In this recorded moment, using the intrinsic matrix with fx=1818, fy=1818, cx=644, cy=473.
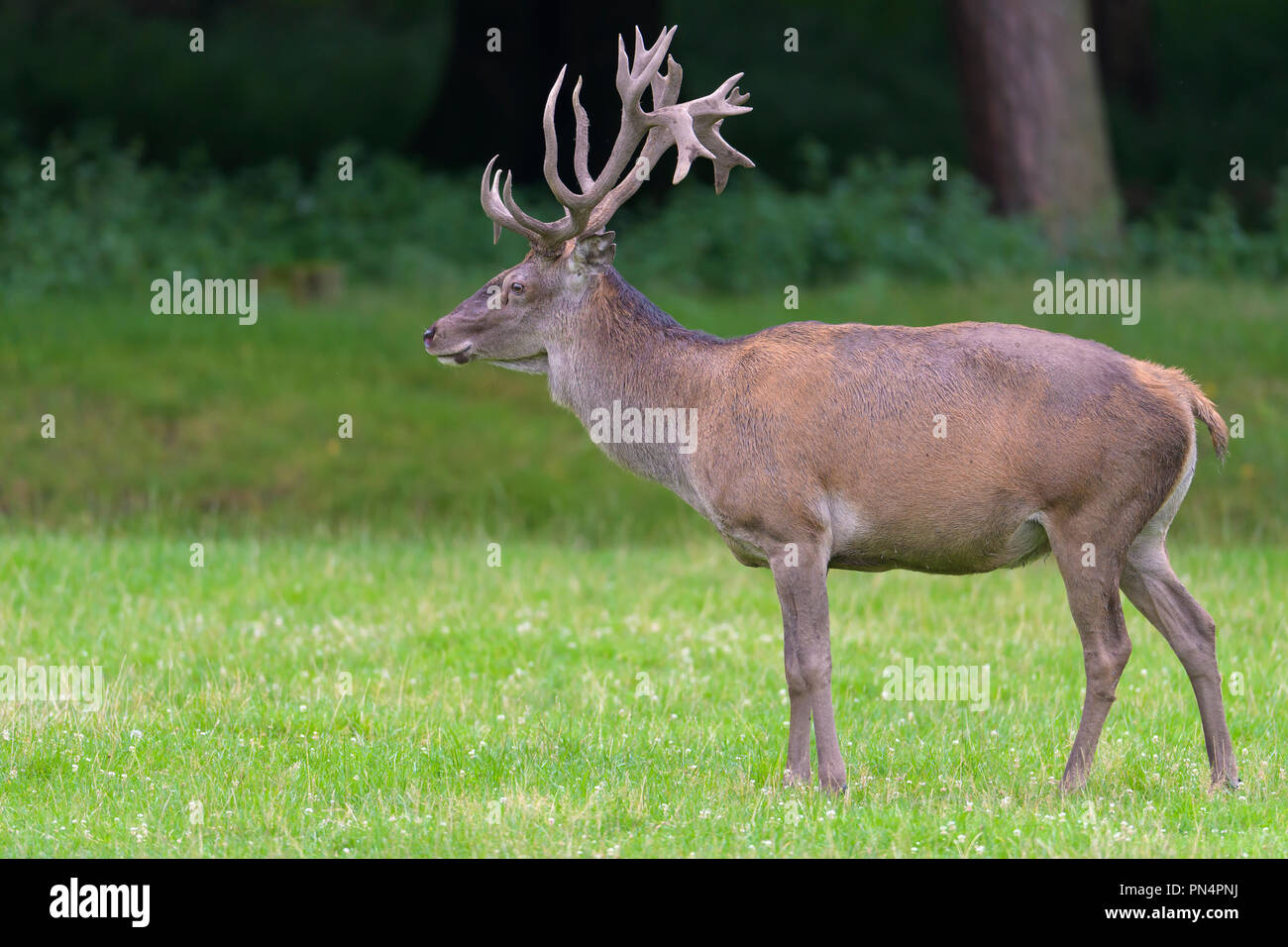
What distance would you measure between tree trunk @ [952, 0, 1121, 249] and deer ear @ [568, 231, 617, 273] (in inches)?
473

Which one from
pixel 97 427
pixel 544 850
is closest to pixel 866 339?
pixel 544 850

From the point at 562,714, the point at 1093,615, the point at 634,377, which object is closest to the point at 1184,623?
the point at 1093,615

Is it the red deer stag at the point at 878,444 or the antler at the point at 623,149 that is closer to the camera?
the red deer stag at the point at 878,444

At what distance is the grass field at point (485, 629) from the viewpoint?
717 cm

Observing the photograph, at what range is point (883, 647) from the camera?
10562 millimetres

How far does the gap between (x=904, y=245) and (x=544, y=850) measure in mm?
13469

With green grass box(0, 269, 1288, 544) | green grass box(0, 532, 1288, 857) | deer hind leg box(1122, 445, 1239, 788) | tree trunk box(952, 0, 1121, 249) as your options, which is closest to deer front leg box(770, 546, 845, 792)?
green grass box(0, 532, 1288, 857)

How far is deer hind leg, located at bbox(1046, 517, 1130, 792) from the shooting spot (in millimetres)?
7465

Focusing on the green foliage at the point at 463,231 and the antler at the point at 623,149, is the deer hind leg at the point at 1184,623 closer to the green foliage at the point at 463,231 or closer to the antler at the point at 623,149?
the antler at the point at 623,149

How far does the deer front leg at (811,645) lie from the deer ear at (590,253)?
1636 millimetres

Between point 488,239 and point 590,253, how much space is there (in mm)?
12104

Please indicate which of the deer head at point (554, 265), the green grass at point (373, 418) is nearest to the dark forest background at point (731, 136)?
the green grass at point (373, 418)

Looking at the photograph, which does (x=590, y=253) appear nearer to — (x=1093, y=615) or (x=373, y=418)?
(x=1093, y=615)

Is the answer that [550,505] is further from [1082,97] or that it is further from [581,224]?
[1082,97]
